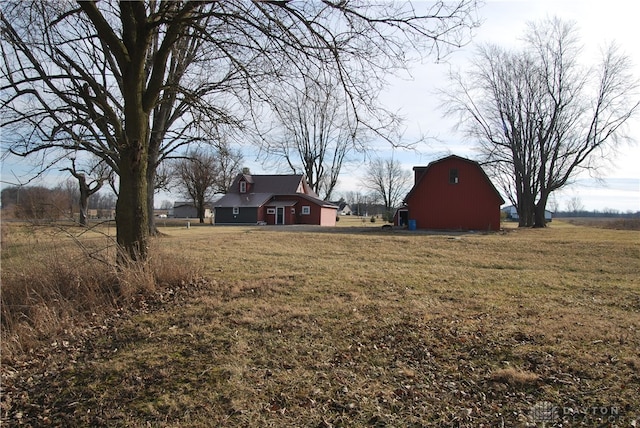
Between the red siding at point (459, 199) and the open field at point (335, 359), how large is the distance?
22.7m

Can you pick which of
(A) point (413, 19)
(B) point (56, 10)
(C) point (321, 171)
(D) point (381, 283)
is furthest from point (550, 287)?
(C) point (321, 171)

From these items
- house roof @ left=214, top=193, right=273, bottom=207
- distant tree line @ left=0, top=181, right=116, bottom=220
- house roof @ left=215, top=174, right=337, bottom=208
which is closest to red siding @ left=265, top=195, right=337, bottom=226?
house roof @ left=215, top=174, right=337, bottom=208

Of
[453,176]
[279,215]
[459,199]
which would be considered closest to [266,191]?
[279,215]

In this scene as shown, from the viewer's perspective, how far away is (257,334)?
5172 millimetres

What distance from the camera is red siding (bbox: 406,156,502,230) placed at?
97.6 feet

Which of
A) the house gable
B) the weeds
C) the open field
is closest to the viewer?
the open field

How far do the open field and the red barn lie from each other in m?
22.7

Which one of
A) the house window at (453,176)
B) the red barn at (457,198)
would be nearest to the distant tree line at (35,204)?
the red barn at (457,198)

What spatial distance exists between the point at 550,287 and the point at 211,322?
6864 mm

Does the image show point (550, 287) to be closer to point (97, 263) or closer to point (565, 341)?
point (565, 341)

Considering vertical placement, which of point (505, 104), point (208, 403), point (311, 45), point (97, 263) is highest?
point (505, 104)

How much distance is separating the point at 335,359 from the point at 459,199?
27683 millimetres

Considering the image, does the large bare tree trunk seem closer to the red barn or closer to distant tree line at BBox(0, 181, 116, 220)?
distant tree line at BBox(0, 181, 116, 220)

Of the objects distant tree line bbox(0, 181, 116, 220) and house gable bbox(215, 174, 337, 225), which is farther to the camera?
house gable bbox(215, 174, 337, 225)
